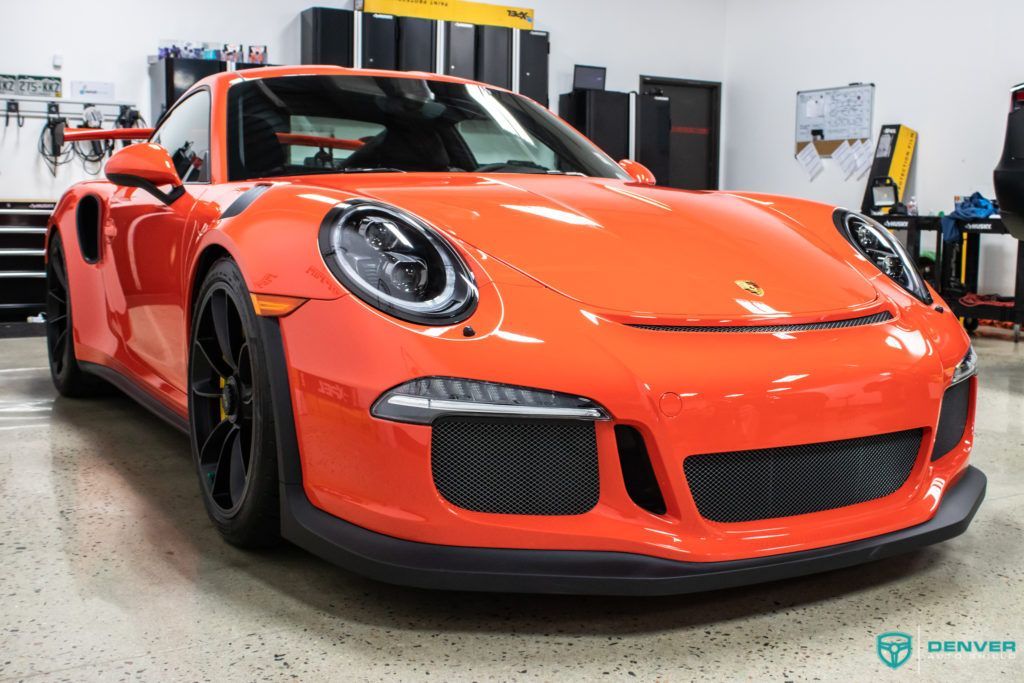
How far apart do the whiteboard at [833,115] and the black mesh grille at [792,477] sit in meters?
8.10

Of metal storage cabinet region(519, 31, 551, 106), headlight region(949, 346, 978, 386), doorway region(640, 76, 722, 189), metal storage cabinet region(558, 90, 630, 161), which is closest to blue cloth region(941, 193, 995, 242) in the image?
metal storage cabinet region(558, 90, 630, 161)

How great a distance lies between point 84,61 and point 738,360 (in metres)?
7.17

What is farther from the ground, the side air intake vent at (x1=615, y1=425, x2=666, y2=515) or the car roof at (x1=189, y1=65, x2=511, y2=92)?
the car roof at (x1=189, y1=65, x2=511, y2=92)

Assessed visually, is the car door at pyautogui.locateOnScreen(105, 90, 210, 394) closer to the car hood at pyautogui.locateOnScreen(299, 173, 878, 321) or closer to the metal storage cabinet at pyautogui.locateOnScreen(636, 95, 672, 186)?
the car hood at pyautogui.locateOnScreen(299, 173, 878, 321)

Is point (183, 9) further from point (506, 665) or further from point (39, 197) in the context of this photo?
point (506, 665)

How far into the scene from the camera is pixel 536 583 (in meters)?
1.46

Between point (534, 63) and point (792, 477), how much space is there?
7.78 m

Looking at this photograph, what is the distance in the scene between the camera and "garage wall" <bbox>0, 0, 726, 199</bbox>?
7.20 metres

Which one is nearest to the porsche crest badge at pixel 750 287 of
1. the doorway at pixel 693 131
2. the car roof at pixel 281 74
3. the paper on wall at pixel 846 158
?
the car roof at pixel 281 74

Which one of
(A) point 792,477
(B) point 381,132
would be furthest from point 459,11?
(A) point 792,477

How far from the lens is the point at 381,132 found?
242 cm

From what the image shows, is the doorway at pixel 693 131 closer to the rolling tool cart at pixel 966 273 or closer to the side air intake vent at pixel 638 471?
the rolling tool cart at pixel 966 273

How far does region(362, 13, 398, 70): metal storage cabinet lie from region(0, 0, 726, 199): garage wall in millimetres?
655

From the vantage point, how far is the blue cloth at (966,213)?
20.8 ft
